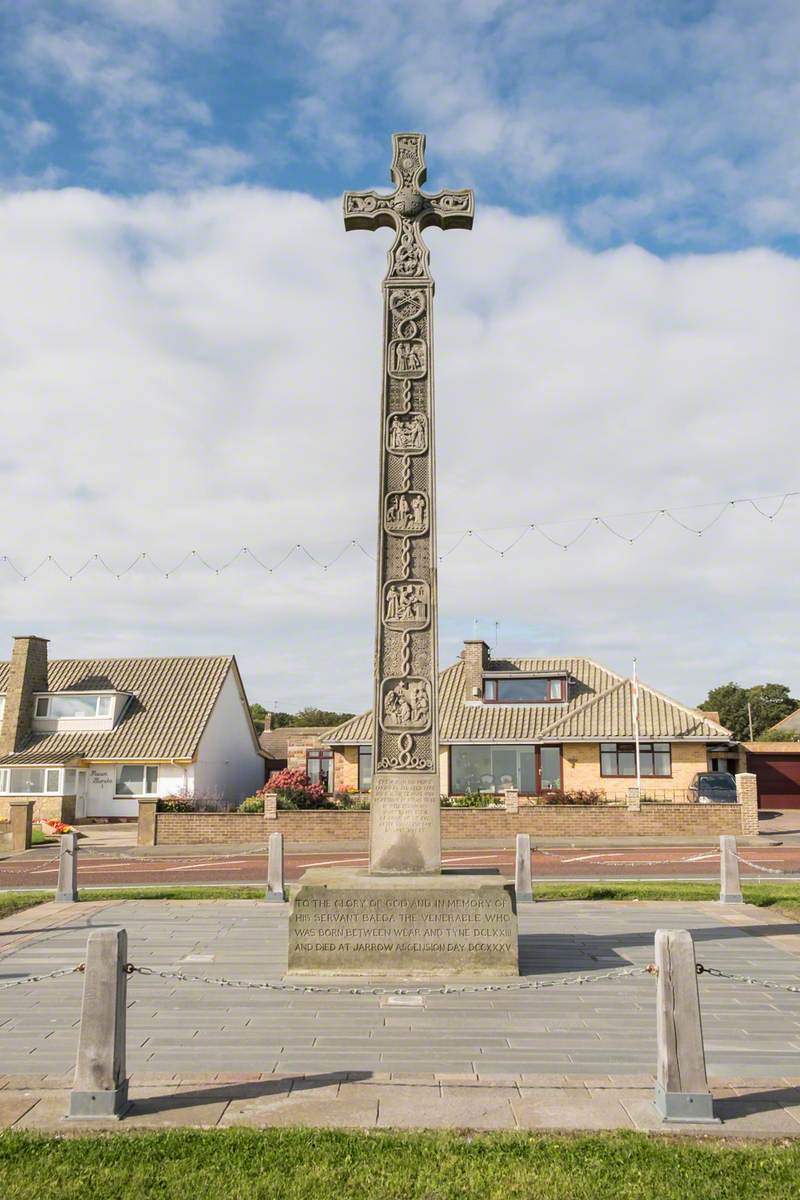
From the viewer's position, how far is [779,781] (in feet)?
154

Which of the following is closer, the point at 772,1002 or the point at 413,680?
the point at 772,1002

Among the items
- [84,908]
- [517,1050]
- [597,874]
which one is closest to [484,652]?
[597,874]

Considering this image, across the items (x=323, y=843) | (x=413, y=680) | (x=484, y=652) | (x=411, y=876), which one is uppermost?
(x=484, y=652)

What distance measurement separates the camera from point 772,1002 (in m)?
8.36

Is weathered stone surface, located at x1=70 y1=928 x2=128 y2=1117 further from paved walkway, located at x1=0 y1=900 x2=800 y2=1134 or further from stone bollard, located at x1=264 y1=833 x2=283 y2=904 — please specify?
stone bollard, located at x1=264 y1=833 x2=283 y2=904

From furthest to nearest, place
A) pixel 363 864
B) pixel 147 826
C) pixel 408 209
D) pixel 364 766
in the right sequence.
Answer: pixel 364 766
pixel 147 826
pixel 363 864
pixel 408 209

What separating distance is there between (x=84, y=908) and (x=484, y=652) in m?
31.0

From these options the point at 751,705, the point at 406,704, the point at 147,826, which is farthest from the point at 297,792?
the point at 751,705

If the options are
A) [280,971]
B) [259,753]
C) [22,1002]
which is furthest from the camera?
[259,753]

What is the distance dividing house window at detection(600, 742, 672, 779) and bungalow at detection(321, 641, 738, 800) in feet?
0.13

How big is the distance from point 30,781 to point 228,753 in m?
9.39

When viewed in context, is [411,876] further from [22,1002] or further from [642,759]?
[642,759]

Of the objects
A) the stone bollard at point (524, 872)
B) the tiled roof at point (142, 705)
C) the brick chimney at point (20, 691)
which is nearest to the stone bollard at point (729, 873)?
the stone bollard at point (524, 872)

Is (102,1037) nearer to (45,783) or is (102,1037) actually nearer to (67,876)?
(67,876)
